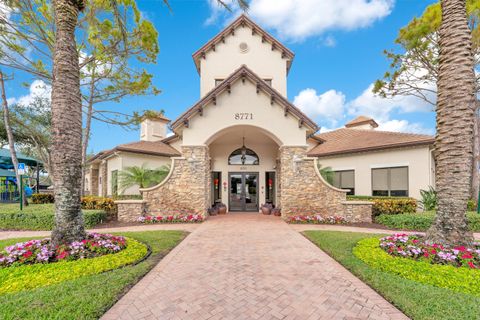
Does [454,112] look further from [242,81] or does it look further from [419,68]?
[419,68]

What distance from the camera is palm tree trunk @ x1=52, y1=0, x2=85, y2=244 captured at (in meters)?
5.55

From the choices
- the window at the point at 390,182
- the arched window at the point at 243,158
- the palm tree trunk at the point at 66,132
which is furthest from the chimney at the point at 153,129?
the window at the point at 390,182

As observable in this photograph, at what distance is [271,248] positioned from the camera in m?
6.79

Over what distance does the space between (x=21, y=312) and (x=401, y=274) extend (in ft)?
22.5

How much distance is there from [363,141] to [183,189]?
13.2 m

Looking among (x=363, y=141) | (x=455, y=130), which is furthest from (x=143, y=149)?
(x=455, y=130)

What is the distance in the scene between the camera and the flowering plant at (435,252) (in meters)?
4.82

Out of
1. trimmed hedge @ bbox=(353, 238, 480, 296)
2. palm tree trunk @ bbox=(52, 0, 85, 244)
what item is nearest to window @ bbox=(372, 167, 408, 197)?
trimmed hedge @ bbox=(353, 238, 480, 296)

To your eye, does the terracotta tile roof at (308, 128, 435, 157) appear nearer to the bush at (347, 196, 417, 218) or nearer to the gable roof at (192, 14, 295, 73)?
the bush at (347, 196, 417, 218)

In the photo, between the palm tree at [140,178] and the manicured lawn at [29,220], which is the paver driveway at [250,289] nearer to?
the manicured lawn at [29,220]

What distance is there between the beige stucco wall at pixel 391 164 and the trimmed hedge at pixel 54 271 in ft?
47.7

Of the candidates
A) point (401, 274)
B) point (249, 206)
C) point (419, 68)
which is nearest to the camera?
point (401, 274)

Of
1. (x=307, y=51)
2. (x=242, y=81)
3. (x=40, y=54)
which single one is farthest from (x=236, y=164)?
(x=40, y=54)

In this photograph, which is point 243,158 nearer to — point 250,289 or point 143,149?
point 143,149
